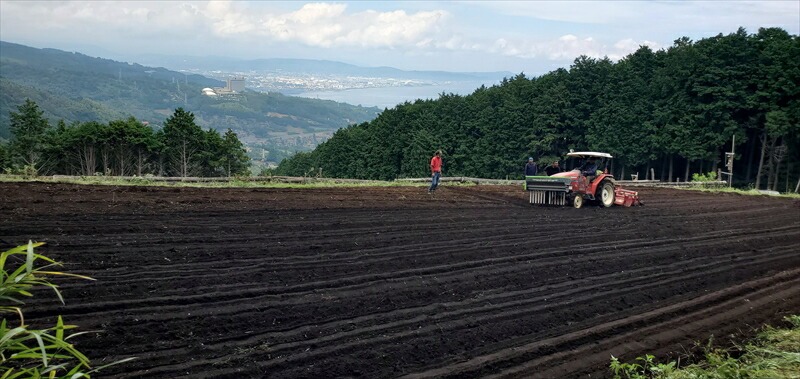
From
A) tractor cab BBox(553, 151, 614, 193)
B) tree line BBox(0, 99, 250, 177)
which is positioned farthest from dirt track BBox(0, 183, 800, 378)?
tree line BBox(0, 99, 250, 177)

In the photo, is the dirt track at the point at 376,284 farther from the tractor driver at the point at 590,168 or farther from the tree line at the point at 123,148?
the tree line at the point at 123,148

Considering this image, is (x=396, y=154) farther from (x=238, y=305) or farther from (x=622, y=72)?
(x=238, y=305)

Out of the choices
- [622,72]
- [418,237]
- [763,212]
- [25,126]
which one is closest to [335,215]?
[418,237]

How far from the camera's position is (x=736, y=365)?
25.6 feet

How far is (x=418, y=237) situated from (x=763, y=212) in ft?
52.2

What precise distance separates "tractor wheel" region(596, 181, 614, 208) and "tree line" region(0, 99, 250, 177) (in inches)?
869

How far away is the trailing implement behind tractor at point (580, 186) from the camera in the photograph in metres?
20.8

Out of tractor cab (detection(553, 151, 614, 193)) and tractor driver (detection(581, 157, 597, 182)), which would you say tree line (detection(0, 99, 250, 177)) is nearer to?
tractor cab (detection(553, 151, 614, 193))

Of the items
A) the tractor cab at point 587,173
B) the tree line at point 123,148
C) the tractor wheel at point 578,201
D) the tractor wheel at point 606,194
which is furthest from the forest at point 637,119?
the tractor wheel at point 578,201

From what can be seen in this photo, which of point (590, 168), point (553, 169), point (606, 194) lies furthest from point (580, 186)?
point (553, 169)

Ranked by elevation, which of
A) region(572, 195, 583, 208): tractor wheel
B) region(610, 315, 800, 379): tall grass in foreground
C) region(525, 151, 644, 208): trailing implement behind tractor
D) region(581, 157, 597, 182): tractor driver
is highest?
region(581, 157, 597, 182): tractor driver

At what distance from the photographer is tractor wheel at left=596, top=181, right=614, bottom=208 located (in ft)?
71.8

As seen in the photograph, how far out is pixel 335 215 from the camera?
1656 centimetres

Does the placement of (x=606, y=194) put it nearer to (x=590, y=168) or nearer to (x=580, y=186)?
(x=590, y=168)
